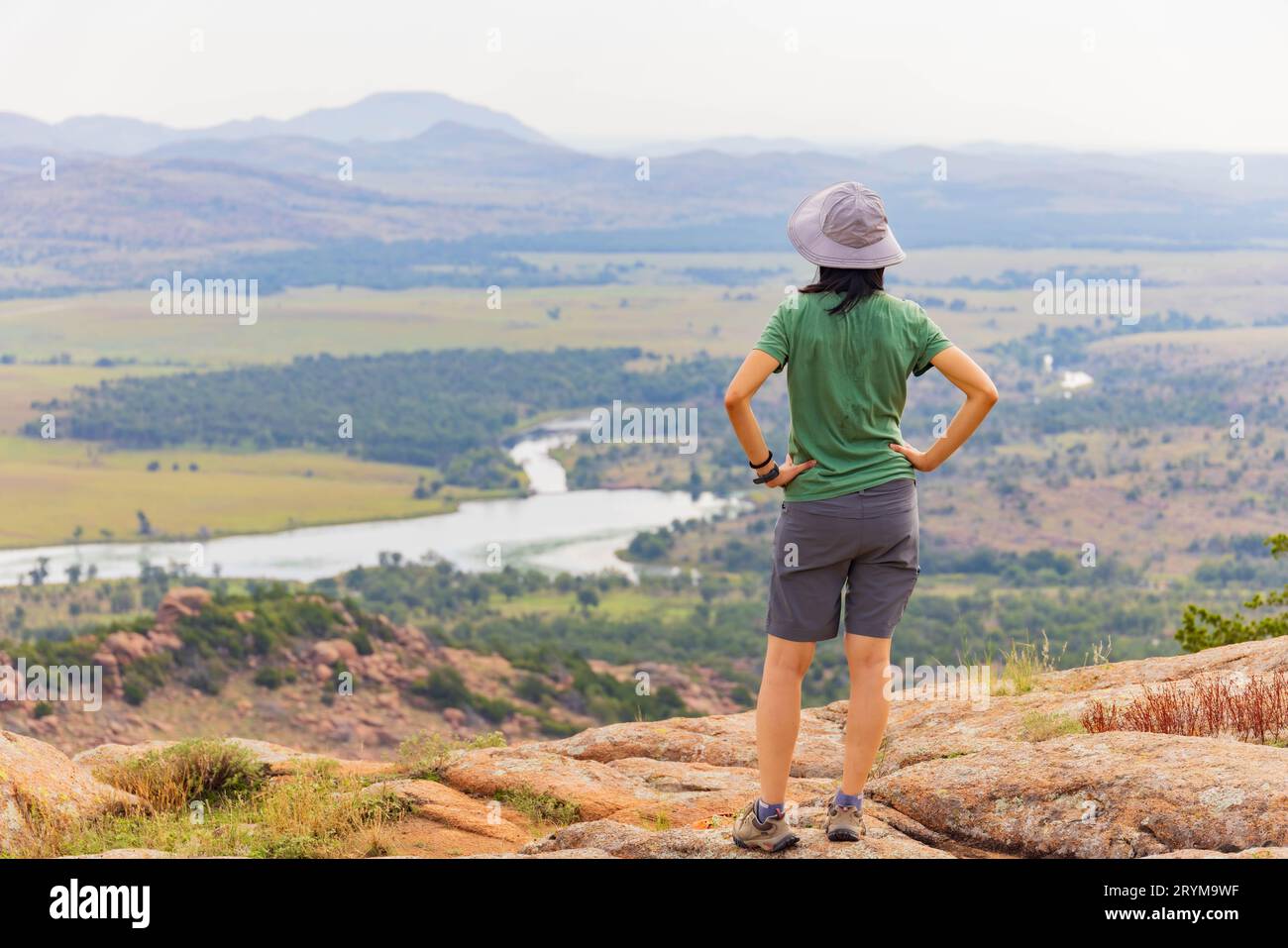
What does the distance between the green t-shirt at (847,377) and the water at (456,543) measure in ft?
256

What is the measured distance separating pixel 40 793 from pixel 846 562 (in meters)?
4.37

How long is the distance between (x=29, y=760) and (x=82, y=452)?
13741 centimetres

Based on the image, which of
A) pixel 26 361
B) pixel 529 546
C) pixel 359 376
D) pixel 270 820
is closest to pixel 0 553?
pixel 529 546

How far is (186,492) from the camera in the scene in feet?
390

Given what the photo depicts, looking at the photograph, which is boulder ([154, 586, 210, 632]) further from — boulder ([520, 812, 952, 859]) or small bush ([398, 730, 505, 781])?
boulder ([520, 812, 952, 859])

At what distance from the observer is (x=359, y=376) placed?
172 metres

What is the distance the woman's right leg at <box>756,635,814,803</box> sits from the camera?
541cm

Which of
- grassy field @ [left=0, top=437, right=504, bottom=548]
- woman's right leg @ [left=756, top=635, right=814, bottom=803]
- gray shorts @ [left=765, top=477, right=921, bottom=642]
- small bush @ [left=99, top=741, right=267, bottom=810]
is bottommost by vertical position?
grassy field @ [left=0, top=437, right=504, bottom=548]

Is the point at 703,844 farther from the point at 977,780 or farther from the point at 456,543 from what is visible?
the point at 456,543

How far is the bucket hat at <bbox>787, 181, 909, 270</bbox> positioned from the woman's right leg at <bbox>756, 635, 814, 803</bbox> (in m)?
1.49

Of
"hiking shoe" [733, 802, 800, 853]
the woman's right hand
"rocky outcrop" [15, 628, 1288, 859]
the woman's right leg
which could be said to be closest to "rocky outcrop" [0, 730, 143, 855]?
"rocky outcrop" [15, 628, 1288, 859]
